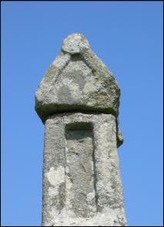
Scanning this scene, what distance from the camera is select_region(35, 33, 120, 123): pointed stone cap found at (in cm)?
621

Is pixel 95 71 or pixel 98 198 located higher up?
pixel 95 71

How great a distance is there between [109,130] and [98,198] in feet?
2.74

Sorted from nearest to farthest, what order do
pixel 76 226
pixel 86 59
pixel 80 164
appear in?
pixel 76 226 < pixel 80 164 < pixel 86 59

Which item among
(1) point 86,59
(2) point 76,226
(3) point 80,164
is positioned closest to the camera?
(2) point 76,226

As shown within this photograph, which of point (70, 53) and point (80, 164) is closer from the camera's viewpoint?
point (80, 164)

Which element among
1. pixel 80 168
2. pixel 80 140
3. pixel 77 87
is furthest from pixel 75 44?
pixel 80 168

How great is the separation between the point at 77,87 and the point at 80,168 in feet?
3.24

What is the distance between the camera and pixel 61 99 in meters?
6.22

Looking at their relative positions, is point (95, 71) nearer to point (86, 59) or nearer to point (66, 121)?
point (86, 59)

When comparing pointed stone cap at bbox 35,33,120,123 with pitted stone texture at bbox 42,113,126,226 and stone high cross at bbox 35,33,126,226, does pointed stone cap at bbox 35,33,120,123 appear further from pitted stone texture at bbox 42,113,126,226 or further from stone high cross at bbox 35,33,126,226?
pitted stone texture at bbox 42,113,126,226

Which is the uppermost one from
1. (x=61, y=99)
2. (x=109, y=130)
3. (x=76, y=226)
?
(x=61, y=99)

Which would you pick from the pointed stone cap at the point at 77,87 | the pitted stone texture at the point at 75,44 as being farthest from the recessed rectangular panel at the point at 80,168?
the pitted stone texture at the point at 75,44

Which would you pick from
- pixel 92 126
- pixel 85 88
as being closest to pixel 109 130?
pixel 92 126

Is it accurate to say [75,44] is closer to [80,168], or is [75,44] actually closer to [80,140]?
[80,140]
